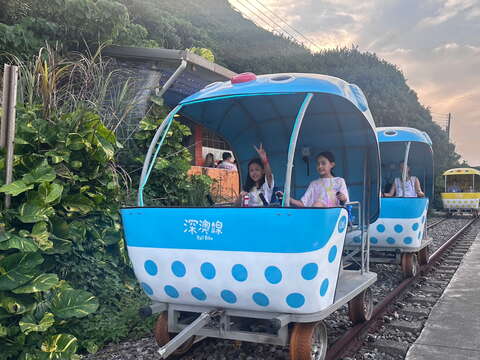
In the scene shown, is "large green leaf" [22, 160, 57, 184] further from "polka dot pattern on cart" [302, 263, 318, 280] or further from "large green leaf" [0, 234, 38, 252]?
"polka dot pattern on cart" [302, 263, 318, 280]

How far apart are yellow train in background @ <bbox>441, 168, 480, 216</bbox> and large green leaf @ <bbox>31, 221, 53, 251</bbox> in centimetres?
2131

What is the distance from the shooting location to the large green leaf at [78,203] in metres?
4.81

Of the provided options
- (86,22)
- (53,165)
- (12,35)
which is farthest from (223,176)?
(53,165)

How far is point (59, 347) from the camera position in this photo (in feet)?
12.8

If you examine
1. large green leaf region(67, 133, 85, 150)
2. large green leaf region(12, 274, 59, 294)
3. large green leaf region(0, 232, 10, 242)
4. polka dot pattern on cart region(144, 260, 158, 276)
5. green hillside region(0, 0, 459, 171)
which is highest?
green hillside region(0, 0, 459, 171)

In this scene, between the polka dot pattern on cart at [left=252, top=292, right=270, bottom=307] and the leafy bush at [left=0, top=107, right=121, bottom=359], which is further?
the leafy bush at [left=0, top=107, right=121, bottom=359]

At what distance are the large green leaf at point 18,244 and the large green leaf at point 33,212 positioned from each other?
21 cm

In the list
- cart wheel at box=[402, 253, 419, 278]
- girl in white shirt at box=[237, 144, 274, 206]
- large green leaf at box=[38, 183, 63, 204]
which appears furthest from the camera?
cart wheel at box=[402, 253, 419, 278]

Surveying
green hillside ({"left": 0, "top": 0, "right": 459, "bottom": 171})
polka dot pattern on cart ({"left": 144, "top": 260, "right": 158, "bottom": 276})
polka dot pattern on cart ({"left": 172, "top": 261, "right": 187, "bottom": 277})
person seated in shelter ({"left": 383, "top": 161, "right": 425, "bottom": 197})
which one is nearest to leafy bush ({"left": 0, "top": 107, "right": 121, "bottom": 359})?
polka dot pattern on cart ({"left": 144, "top": 260, "right": 158, "bottom": 276})

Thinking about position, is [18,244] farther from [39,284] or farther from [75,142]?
[75,142]

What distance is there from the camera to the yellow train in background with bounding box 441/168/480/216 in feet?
69.6

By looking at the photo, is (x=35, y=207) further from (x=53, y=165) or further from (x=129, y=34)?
(x=129, y=34)

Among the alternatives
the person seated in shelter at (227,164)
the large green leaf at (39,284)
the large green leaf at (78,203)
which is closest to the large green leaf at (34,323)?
the large green leaf at (39,284)

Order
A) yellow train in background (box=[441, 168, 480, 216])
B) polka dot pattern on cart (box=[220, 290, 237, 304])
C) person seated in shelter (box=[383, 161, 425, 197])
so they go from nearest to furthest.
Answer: polka dot pattern on cart (box=[220, 290, 237, 304]) < person seated in shelter (box=[383, 161, 425, 197]) < yellow train in background (box=[441, 168, 480, 216])
